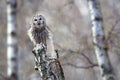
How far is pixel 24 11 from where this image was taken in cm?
1791

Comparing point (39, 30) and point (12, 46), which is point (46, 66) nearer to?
point (39, 30)

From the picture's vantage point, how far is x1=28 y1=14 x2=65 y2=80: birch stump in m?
4.43

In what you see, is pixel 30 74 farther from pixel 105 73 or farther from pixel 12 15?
pixel 105 73

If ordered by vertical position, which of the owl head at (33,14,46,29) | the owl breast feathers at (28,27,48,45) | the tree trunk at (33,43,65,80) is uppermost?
the owl head at (33,14,46,29)

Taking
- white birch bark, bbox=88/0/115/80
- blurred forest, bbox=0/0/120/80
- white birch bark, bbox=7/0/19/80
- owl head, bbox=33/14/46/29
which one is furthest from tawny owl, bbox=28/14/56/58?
blurred forest, bbox=0/0/120/80

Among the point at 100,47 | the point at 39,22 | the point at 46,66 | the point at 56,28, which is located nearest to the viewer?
the point at 46,66

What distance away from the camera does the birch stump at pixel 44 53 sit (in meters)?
4.43

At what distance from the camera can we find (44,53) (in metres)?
4.53

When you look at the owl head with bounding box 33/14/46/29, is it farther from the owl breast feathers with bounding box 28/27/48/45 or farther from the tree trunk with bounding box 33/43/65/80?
the tree trunk with bounding box 33/43/65/80

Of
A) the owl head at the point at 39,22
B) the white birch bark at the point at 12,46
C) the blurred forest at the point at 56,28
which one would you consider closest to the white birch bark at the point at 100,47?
the white birch bark at the point at 12,46

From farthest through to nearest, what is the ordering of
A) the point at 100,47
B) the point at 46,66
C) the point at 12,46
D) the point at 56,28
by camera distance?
the point at 56,28, the point at 12,46, the point at 100,47, the point at 46,66

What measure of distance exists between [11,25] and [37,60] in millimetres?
7188

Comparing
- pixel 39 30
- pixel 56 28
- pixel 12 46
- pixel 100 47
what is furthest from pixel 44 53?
pixel 56 28

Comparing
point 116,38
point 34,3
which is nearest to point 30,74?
point 34,3
